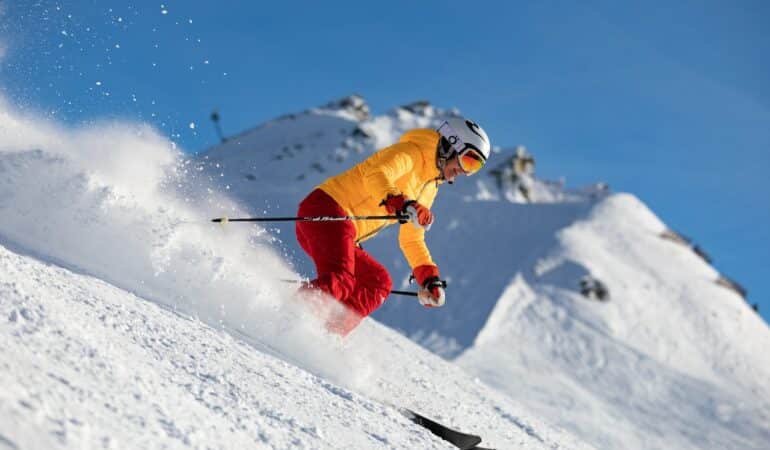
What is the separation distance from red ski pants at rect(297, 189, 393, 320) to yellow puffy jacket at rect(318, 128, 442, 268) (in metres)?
0.11

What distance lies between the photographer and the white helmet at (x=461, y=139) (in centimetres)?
598

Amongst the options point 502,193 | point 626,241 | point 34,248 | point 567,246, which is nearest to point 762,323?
point 626,241

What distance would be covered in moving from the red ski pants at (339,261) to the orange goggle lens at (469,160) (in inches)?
40.9

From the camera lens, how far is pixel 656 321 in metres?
22.4

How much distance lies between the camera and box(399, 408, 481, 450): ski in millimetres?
4328

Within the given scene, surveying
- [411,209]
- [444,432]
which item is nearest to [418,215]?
[411,209]

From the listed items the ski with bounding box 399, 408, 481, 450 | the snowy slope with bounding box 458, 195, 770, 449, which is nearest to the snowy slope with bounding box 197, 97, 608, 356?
the snowy slope with bounding box 458, 195, 770, 449

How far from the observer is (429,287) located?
19.9 feet

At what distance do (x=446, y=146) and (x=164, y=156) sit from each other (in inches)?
111

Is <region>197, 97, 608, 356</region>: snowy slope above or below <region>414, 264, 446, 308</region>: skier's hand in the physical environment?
above

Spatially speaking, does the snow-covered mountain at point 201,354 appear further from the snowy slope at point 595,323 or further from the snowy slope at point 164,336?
the snowy slope at point 595,323

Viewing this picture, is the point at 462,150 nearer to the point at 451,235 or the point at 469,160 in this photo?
the point at 469,160

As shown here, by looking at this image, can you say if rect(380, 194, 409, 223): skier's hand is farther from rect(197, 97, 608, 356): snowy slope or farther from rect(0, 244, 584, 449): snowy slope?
rect(197, 97, 608, 356): snowy slope

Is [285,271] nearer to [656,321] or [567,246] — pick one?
[656,321]
